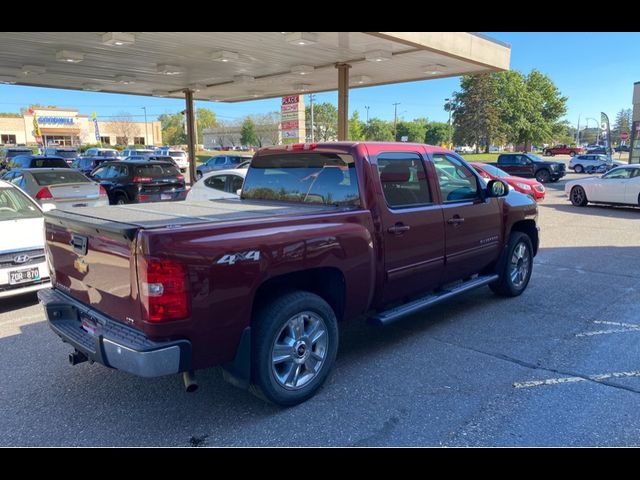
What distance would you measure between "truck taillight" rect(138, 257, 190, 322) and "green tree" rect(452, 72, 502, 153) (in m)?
71.9

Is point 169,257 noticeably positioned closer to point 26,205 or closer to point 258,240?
point 258,240

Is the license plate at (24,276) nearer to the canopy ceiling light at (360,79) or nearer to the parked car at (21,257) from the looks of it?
the parked car at (21,257)

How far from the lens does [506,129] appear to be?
68.6 meters

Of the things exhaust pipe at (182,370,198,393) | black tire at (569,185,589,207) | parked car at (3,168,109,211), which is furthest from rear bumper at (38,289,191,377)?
black tire at (569,185,589,207)

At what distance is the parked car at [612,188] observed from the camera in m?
14.8

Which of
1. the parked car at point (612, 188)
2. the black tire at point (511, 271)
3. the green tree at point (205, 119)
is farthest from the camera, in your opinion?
the green tree at point (205, 119)

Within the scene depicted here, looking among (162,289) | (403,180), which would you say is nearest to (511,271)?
(403,180)

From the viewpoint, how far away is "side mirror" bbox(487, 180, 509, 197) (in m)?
5.42

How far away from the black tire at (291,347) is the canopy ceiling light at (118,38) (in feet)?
34.2

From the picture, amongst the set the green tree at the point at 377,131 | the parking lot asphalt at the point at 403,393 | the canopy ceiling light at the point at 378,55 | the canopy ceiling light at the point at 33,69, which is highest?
the green tree at the point at 377,131

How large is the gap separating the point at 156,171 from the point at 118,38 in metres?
3.89

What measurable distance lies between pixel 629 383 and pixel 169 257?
3.73m

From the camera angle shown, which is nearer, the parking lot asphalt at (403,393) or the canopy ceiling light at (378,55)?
the parking lot asphalt at (403,393)

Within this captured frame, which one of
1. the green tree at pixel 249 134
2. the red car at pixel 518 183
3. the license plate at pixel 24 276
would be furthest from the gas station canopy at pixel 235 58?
the green tree at pixel 249 134
